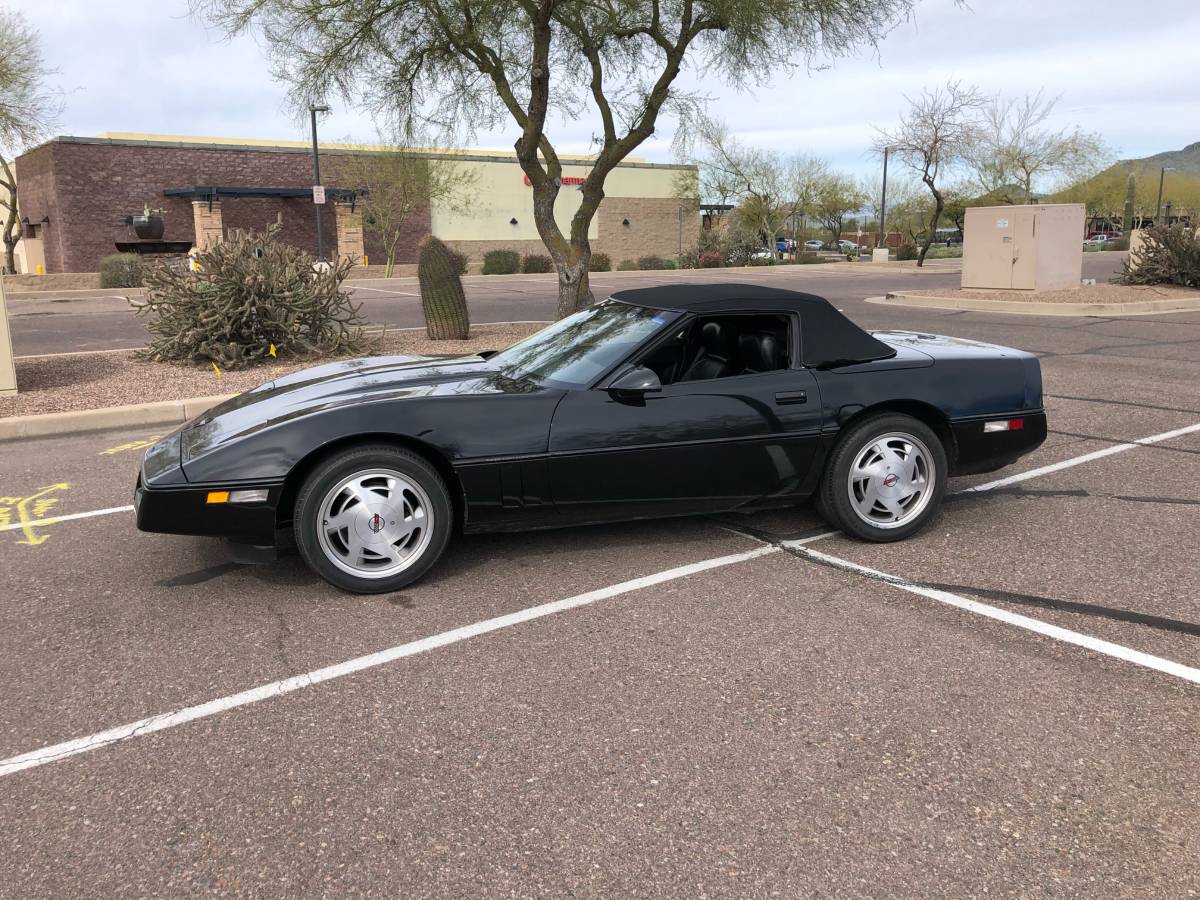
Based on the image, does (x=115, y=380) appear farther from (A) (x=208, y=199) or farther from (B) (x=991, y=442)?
(A) (x=208, y=199)

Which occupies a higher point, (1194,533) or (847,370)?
(847,370)

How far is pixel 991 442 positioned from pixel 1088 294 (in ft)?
56.4

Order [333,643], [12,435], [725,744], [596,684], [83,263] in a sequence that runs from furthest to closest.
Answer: [83,263]
[12,435]
[333,643]
[596,684]
[725,744]

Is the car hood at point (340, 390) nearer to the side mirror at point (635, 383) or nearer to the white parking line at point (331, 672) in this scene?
the side mirror at point (635, 383)

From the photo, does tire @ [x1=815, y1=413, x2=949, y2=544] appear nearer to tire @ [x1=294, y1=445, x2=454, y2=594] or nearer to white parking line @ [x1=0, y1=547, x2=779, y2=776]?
white parking line @ [x1=0, y1=547, x2=779, y2=776]

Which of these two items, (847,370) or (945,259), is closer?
(847,370)

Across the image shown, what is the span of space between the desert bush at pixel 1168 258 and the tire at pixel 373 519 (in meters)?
22.5

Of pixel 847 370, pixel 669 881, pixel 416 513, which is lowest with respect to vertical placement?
pixel 669 881

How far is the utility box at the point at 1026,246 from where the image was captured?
21234mm

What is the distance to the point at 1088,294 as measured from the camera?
66.4ft

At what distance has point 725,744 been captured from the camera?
3.17 m

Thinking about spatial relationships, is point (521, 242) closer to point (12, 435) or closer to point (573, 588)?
Answer: point (12, 435)

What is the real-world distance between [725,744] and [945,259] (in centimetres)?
5437

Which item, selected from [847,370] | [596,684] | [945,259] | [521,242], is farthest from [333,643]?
[945,259]
